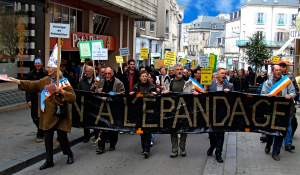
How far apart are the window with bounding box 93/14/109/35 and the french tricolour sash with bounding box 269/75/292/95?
17349mm

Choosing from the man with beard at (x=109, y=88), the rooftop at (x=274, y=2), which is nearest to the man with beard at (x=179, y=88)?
the man with beard at (x=109, y=88)

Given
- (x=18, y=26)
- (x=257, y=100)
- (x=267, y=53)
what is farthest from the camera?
(x=267, y=53)

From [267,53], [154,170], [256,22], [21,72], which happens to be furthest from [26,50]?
[256,22]

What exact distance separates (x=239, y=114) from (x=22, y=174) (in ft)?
14.0

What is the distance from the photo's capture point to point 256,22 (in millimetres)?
68125

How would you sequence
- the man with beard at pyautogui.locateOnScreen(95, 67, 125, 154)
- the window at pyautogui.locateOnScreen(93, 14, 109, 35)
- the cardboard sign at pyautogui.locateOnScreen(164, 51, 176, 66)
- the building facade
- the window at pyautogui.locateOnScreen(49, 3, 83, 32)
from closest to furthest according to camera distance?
1. the man with beard at pyautogui.locateOnScreen(95, 67, 125, 154)
2. the cardboard sign at pyautogui.locateOnScreen(164, 51, 176, 66)
3. the window at pyautogui.locateOnScreen(49, 3, 83, 32)
4. the window at pyautogui.locateOnScreen(93, 14, 109, 35)
5. the building facade

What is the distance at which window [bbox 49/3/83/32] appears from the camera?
17398mm

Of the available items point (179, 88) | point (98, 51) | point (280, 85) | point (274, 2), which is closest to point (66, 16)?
point (98, 51)

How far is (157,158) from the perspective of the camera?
25.3 feet

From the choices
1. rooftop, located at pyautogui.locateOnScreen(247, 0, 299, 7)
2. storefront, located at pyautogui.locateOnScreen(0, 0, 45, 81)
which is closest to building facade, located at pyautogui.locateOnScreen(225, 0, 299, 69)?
rooftop, located at pyautogui.locateOnScreen(247, 0, 299, 7)

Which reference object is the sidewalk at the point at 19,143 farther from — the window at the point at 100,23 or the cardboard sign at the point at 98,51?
the window at the point at 100,23

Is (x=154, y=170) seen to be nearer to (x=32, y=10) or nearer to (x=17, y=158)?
(x=17, y=158)

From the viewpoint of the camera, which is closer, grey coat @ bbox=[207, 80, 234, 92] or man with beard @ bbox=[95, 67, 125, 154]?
grey coat @ bbox=[207, 80, 234, 92]

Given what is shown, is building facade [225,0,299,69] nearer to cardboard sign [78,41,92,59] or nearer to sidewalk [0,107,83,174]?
cardboard sign [78,41,92,59]
